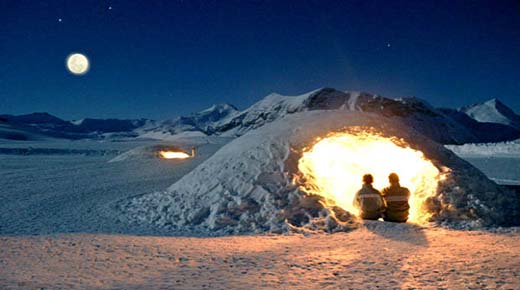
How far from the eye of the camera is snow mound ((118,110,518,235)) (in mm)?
9305

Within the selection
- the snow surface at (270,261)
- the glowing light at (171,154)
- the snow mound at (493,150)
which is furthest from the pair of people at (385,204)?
the snow mound at (493,150)

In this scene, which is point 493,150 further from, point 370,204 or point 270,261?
point 270,261

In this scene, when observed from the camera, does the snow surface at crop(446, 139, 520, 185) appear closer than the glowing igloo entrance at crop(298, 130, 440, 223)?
No

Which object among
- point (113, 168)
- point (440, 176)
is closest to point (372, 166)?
point (440, 176)

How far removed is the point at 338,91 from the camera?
629 feet

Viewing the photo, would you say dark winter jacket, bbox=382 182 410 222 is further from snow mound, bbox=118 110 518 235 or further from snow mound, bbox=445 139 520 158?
snow mound, bbox=445 139 520 158

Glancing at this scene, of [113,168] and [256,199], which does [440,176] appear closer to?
[256,199]

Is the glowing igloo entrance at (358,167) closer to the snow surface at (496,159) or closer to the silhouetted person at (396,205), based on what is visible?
the silhouetted person at (396,205)

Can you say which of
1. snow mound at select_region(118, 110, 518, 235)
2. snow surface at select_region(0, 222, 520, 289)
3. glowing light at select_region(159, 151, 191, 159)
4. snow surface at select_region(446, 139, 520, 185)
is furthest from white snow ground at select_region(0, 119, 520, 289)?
glowing light at select_region(159, 151, 191, 159)

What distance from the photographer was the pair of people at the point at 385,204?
9470 mm

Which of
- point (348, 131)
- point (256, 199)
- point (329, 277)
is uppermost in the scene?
point (348, 131)

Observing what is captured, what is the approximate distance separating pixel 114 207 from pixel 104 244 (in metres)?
4.81

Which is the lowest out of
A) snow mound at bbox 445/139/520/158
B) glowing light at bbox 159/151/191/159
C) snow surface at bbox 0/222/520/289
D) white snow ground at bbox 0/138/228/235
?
snow surface at bbox 0/222/520/289

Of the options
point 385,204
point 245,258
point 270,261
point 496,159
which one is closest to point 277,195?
point 385,204
